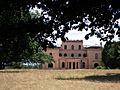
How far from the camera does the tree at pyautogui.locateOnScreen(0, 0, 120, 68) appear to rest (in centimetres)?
727

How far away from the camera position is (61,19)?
7.59m

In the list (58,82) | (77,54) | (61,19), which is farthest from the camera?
(77,54)

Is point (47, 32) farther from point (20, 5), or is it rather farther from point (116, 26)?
point (116, 26)

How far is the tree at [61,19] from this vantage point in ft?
23.9

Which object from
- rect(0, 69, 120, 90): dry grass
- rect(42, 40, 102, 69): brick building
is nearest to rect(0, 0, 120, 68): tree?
rect(0, 69, 120, 90): dry grass

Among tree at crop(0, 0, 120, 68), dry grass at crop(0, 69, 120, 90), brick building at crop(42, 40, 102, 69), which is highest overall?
brick building at crop(42, 40, 102, 69)

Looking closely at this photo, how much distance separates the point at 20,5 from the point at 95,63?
116419mm

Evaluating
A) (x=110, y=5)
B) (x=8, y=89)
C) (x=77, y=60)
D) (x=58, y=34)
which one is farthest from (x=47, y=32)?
(x=77, y=60)

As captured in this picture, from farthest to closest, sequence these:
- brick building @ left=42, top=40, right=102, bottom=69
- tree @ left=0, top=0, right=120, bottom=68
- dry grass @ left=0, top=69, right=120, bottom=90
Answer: brick building @ left=42, top=40, right=102, bottom=69
dry grass @ left=0, top=69, right=120, bottom=90
tree @ left=0, top=0, right=120, bottom=68

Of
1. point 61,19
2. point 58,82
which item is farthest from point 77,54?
point 61,19

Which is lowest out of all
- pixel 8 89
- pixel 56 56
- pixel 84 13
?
pixel 8 89

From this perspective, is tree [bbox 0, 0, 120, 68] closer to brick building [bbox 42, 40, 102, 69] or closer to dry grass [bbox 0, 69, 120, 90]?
dry grass [bbox 0, 69, 120, 90]

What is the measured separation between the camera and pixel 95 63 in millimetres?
122938

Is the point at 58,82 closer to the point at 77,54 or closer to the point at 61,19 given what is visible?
the point at 61,19
